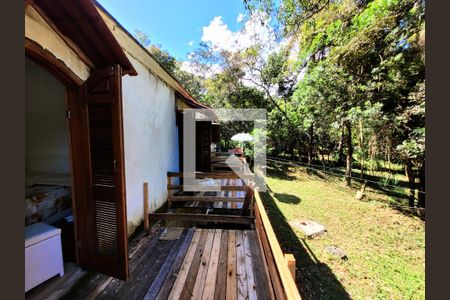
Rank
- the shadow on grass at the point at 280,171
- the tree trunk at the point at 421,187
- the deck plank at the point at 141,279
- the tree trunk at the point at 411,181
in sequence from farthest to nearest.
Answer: the shadow on grass at the point at 280,171 → the tree trunk at the point at 411,181 → the tree trunk at the point at 421,187 → the deck plank at the point at 141,279

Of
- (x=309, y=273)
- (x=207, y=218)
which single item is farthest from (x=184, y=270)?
(x=309, y=273)

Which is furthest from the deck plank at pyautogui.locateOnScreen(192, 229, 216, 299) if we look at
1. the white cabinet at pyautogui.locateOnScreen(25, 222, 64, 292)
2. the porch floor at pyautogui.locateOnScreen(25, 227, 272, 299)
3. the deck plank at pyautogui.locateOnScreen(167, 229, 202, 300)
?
the white cabinet at pyautogui.locateOnScreen(25, 222, 64, 292)

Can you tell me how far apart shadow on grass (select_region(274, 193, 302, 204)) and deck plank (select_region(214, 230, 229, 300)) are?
5840 millimetres

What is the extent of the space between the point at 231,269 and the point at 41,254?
7.22 feet

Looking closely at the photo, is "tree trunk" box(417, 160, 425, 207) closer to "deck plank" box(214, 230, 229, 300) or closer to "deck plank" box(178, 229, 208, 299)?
"deck plank" box(214, 230, 229, 300)

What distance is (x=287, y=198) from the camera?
891 centimetres

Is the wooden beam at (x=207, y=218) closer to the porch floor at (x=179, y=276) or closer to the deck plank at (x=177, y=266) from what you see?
the deck plank at (x=177, y=266)

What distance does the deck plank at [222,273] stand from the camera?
7.16 ft

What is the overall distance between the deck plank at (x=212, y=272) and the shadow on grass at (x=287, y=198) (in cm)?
589

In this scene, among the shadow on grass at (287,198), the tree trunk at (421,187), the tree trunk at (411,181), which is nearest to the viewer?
the tree trunk at (421,187)

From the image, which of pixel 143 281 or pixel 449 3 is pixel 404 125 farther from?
pixel 143 281

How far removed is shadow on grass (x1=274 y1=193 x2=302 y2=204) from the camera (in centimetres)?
853

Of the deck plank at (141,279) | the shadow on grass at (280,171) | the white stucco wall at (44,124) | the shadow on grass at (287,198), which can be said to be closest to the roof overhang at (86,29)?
the white stucco wall at (44,124)

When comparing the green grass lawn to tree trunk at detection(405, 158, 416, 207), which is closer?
the green grass lawn
